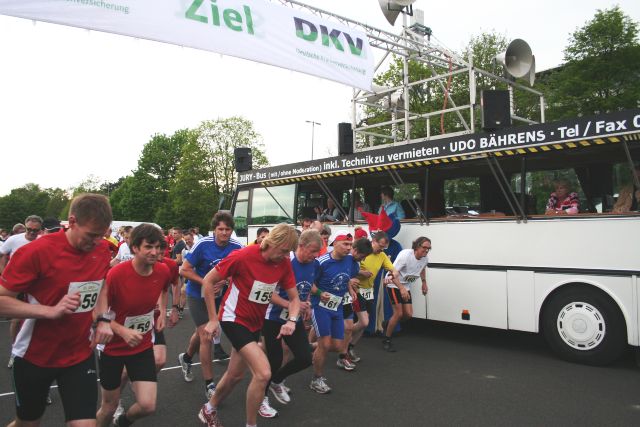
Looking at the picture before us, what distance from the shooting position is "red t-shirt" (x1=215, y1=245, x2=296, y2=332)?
407 cm

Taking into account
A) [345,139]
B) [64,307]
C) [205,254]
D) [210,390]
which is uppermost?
[345,139]

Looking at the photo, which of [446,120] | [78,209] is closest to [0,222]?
[446,120]

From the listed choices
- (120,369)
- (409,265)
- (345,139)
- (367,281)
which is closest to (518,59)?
(345,139)

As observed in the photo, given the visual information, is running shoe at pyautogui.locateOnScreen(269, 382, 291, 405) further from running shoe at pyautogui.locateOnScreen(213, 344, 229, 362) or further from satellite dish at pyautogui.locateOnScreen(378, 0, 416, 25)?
satellite dish at pyautogui.locateOnScreen(378, 0, 416, 25)

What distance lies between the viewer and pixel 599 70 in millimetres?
22703

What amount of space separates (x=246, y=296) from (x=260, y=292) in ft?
0.39

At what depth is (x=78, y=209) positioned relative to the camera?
284cm

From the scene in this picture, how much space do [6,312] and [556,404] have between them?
483 centimetres

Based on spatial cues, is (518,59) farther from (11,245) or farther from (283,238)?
(11,245)

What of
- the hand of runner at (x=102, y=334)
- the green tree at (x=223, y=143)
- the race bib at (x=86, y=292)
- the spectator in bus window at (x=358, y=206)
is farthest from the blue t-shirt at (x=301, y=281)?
the green tree at (x=223, y=143)

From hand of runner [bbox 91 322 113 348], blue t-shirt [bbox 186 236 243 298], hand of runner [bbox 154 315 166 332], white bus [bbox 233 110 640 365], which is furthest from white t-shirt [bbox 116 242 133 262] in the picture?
hand of runner [bbox 91 322 113 348]

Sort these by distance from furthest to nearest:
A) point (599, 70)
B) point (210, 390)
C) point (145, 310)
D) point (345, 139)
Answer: point (599, 70)
point (345, 139)
point (210, 390)
point (145, 310)

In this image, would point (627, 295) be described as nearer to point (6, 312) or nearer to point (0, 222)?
point (6, 312)

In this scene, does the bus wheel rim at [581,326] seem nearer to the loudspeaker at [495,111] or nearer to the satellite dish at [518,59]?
the loudspeaker at [495,111]
